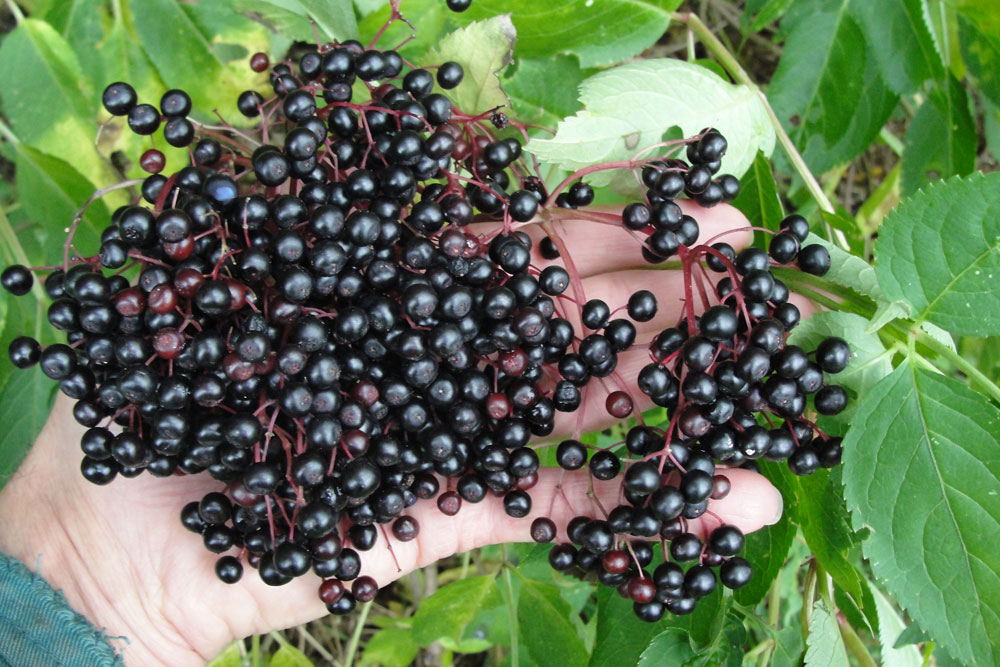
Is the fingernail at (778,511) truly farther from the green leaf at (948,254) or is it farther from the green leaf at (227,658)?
the green leaf at (227,658)

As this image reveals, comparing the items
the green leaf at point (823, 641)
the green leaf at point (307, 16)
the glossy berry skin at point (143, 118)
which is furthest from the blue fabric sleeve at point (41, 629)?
the green leaf at point (823, 641)

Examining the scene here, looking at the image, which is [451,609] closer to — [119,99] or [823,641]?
[823,641]

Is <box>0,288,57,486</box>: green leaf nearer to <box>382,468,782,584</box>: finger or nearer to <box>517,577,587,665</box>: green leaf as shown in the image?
<box>382,468,782,584</box>: finger

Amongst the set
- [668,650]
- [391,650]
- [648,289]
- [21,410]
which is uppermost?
[21,410]

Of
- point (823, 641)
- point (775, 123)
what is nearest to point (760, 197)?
point (775, 123)

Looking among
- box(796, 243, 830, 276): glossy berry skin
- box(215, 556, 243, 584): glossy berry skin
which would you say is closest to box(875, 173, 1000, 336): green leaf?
box(796, 243, 830, 276): glossy berry skin

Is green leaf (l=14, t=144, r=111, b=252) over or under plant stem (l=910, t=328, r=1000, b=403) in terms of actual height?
over

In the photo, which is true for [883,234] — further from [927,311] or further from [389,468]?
[389,468]
